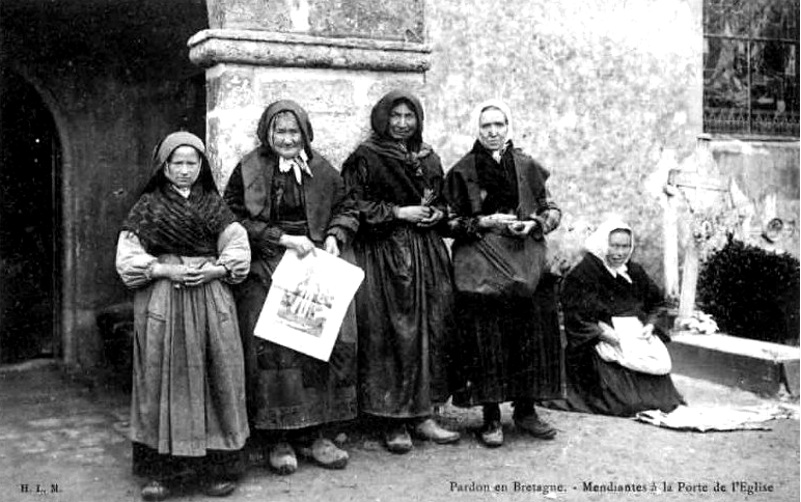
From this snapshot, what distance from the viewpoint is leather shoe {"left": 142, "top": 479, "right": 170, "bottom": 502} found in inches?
166

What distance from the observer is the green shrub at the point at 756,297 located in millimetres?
8484

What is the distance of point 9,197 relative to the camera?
7938 mm

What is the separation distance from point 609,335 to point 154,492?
3127 millimetres

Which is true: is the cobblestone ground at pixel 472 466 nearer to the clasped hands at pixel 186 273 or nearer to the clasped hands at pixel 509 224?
the clasped hands at pixel 186 273

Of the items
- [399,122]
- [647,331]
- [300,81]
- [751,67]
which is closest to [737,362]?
[647,331]

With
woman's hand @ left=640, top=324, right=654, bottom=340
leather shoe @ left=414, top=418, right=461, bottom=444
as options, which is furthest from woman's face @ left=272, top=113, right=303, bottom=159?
woman's hand @ left=640, top=324, right=654, bottom=340

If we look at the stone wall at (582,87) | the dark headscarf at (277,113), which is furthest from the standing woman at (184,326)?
the stone wall at (582,87)

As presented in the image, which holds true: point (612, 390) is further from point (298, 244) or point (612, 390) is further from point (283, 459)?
point (298, 244)

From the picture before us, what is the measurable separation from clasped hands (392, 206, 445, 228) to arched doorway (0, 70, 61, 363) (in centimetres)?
405

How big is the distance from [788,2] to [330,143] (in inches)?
323

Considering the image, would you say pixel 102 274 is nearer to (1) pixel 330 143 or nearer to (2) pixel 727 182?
(1) pixel 330 143

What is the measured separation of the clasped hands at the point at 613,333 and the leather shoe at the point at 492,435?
1163 millimetres

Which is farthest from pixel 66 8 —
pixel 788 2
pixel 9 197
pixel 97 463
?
pixel 788 2

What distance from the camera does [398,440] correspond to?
5047mm
